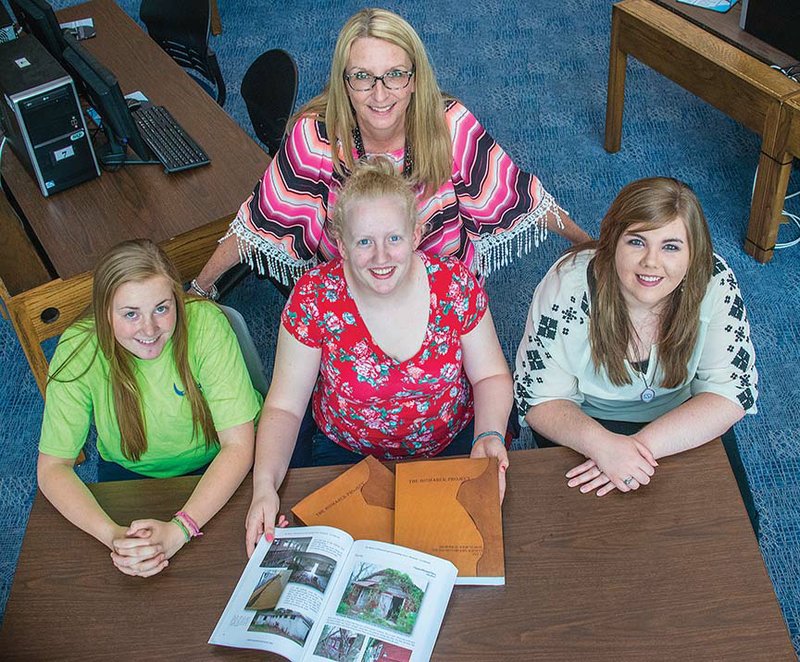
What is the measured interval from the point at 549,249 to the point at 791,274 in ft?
2.77

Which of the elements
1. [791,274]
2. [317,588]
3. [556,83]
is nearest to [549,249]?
[791,274]

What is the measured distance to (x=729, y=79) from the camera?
10.5ft

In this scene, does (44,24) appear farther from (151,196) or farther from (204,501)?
(204,501)

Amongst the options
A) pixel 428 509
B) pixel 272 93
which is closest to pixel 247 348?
pixel 428 509

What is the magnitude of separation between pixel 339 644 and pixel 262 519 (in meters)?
0.33

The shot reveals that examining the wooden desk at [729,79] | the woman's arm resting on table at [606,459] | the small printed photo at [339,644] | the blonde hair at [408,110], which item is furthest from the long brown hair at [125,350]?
the wooden desk at [729,79]

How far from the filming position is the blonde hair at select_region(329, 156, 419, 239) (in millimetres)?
1906

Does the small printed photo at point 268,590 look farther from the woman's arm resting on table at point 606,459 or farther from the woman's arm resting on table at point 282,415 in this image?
the woman's arm resting on table at point 606,459

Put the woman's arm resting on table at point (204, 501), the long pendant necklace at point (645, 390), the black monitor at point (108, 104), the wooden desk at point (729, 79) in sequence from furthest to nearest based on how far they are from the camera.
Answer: the wooden desk at point (729, 79)
the black monitor at point (108, 104)
the long pendant necklace at point (645, 390)
the woman's arm resting on table at point (204, 501)

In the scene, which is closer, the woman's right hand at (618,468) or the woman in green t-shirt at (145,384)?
the woman's right hand at (618,468)

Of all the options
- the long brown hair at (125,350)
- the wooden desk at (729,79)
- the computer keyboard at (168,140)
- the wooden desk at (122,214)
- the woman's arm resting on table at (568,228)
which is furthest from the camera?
the wooden desk at (729,79)

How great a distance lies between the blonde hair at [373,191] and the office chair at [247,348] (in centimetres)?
39

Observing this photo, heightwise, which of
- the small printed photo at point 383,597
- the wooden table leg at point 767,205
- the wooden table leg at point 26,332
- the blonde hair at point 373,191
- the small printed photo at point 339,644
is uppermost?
the blonde hair at point 373,191

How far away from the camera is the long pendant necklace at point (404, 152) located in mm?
2324
